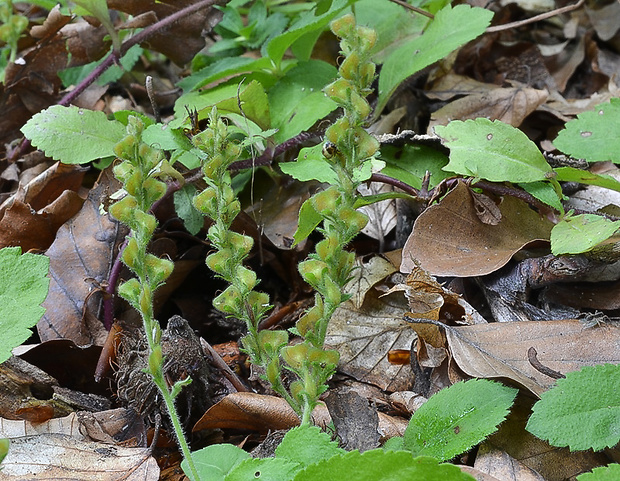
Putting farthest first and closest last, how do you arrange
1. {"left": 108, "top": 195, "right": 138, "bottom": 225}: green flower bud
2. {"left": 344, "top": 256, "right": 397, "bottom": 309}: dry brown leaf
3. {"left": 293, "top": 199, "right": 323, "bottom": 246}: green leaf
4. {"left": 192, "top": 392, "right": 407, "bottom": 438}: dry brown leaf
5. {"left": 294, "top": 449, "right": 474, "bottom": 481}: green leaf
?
{"left": 344, "top": 256, "right": 397, "bottom": 309}: dry brown leaf < {"left": 293, "top": 199, "right": 323, "bottom": 246}: green leaf < {"left": 192, "top": 392, "right": 407, "bottom": 438}: dry brown leaf < {"left": 108, "top": 195, "right": 138, "bottom": 225}: green flower bud < {"left": 294, "top": 449, "right": 474, "bottom": 481}: green leaf

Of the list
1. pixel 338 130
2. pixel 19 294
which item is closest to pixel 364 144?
pixel 338 130

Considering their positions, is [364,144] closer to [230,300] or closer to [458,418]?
[230,300]

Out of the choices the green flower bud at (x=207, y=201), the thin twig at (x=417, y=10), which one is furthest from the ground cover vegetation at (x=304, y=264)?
the thin twig at (x=417, y=10)

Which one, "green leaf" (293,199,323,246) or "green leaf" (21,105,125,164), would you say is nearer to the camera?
"green leaf" (293,199,323,246)

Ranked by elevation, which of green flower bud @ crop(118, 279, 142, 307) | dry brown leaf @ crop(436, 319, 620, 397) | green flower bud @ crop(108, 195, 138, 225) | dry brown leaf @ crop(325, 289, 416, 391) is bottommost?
dry brown leaf @ crop(325, 289, 416, 391)

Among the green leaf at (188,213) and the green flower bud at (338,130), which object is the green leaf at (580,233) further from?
the green leaf at (188,213)

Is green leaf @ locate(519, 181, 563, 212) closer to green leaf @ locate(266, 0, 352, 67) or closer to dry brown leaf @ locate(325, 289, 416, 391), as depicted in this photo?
dry brown leaf @ locate(325, 289, 416, 391)

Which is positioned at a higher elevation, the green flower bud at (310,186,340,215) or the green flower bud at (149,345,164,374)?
the green flower bud at (310,186,340,215)

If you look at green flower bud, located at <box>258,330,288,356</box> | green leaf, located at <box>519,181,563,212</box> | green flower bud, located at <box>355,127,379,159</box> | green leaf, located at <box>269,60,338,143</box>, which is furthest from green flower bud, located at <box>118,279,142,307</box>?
green leaf, located at <box>519,181,563,212</box>
